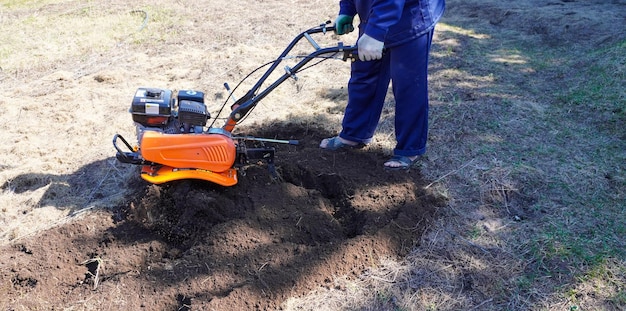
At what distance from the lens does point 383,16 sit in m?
3.28

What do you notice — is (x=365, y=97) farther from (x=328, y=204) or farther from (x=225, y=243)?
(x=225, y=243)

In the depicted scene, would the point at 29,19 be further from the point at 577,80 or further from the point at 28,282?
the point at 577,80

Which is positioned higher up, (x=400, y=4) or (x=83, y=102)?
(x=400, y=4)

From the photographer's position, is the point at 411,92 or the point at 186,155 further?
the point at 411,92

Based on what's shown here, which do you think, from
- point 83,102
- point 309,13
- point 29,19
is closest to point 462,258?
point 83,102

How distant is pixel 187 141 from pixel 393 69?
64.8 inches

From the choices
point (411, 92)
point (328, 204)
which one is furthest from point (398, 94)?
point (328, 204)

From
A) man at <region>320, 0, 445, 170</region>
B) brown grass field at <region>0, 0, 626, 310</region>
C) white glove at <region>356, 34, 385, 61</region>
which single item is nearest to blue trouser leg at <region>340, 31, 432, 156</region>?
man at <region>320, 0, 445, 170</region>

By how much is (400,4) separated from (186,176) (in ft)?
6.04

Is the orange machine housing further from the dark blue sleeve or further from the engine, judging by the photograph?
the dark blue sleeve

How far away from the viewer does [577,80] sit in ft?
19.5

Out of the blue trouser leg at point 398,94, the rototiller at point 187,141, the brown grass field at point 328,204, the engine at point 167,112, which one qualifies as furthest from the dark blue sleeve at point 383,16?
the engine at point 167,112

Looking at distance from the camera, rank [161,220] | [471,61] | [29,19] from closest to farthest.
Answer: [161,220] < [471,61] < [29,19]

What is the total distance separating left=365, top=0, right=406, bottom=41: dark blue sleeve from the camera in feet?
10.7
